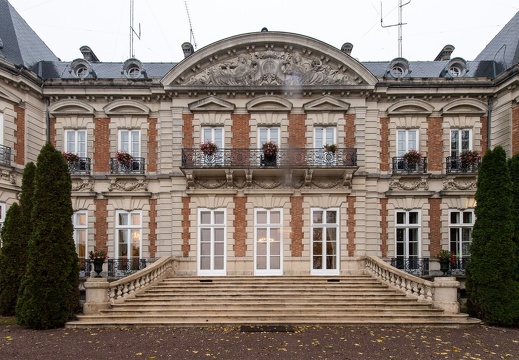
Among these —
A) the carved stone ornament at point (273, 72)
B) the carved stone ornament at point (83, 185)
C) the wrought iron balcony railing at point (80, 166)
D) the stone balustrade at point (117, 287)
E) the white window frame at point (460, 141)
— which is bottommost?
the stone balustrade at point (117, 287)

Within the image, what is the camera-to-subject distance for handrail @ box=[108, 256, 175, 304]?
12344 millimetres

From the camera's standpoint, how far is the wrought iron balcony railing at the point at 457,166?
52.3ft

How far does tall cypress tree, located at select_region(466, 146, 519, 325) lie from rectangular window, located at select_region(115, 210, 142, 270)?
12615 mm

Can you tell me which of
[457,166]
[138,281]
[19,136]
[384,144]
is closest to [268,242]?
[138,281]

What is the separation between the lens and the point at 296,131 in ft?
52.6

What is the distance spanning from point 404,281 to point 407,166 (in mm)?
5235

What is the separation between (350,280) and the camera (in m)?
14.4

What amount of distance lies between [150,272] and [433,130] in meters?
13.0

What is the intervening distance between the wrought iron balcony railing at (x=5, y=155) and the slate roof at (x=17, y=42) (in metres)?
3.63

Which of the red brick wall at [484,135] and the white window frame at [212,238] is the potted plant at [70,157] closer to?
the white window frame at [212,238]

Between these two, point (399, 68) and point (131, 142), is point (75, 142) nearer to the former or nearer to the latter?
point (131, 142)

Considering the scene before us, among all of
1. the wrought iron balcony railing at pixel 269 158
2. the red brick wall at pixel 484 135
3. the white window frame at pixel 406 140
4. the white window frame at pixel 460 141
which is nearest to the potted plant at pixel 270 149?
the wrought iron balcony railing at pixel 269 158

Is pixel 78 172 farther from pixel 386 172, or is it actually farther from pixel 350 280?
pixel 386 172

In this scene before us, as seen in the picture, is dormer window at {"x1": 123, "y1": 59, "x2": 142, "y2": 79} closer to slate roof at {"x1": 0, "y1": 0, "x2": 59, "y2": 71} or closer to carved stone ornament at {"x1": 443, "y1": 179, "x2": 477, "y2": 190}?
slate roof at {"x1": 0, "y1": 0, "x2": 59, "y2": 71}
